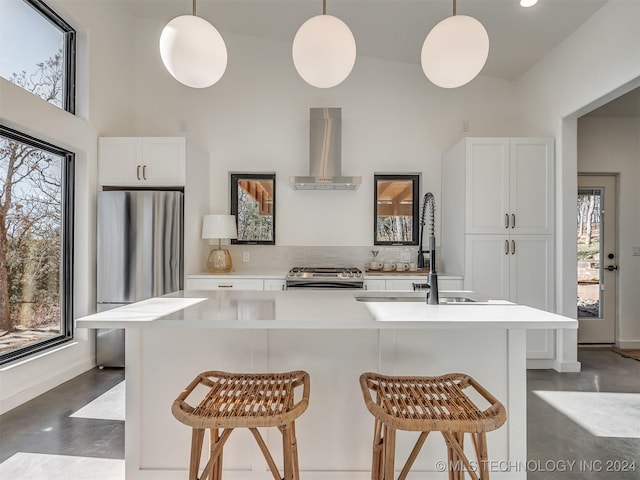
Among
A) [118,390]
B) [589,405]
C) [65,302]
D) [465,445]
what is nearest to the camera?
[465,445]

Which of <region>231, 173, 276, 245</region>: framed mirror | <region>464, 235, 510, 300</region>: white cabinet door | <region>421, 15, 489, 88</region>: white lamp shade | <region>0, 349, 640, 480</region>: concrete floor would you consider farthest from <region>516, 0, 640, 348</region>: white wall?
<region>231, 173, 276, 245</region>: framed mirror

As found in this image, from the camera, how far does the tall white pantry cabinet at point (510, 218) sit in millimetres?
3631

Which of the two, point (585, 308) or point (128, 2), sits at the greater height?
point (128, 2)

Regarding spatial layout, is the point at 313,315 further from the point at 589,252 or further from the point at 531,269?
the point at 589,252

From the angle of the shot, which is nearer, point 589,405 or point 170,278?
point 589,405

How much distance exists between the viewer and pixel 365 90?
4375mm

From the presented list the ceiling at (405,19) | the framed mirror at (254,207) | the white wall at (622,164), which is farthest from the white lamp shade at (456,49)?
the white wall at (622,164)

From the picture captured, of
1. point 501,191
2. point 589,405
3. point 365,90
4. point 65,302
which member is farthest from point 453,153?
point 65,302

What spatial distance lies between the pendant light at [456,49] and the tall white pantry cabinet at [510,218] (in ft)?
6.86

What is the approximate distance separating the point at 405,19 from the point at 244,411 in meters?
3.63

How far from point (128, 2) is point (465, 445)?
486cm

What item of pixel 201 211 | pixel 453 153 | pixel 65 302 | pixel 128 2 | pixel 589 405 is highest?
pixel 128 2

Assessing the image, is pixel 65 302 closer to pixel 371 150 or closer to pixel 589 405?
pixel 371 150

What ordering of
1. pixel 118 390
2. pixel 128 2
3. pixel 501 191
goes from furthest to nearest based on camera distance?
1. pixel 128 2
2. pixel 501 191
3. pixel 118 390
